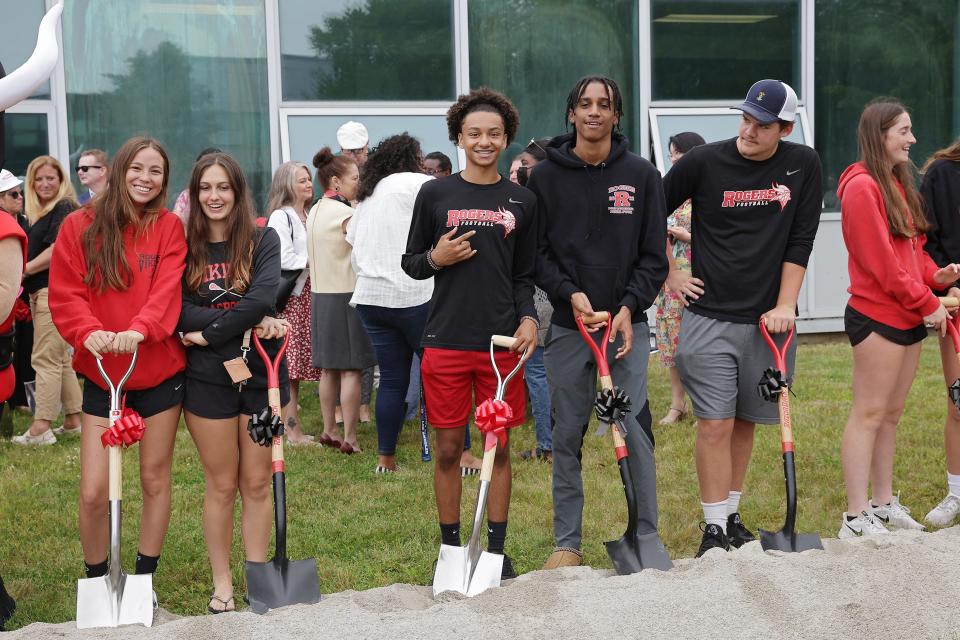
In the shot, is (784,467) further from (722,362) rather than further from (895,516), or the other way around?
(895,516)

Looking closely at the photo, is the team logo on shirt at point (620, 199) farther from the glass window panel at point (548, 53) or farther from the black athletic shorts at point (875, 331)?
the glass window panel at point (548, 53)

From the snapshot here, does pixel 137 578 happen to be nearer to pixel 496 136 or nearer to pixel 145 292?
pixel 145 292

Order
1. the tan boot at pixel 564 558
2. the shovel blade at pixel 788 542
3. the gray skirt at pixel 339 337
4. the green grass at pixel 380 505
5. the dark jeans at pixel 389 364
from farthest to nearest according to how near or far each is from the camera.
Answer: the gray skirt at pixel 339 337 → the dark jeans at pixel 389 364 → the green grass at pixel 380 505 → the tan boot at pixel 564 558 → the shovel blade at pixel 788 542

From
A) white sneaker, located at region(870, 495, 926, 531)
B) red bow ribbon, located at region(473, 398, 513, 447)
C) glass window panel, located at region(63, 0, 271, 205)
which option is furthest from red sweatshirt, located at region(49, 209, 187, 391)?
glass window panel, located at region(63, 0, 271, 205)

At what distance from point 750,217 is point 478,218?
3.86 feet

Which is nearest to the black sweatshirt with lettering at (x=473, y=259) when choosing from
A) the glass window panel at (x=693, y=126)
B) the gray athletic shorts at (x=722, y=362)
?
the gray athletic shorts at (x=722, y=362)

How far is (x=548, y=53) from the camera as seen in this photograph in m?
11.2

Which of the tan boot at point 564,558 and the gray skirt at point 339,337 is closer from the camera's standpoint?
the tan boot at point 564,558

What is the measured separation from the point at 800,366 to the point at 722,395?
222 inches

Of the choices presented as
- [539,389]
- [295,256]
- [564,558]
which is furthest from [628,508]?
[295,256]

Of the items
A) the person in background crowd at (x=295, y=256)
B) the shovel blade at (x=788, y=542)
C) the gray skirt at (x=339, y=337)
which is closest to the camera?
the shovel blade at (x=788, y=542)

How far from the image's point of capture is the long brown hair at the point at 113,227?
4.05 m

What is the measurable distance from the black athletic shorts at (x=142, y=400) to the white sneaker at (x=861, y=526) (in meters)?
2.99

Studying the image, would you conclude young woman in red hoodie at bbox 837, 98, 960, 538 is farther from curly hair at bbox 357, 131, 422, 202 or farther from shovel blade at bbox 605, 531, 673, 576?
curly hair at bbox 357, 131, 422, 202
